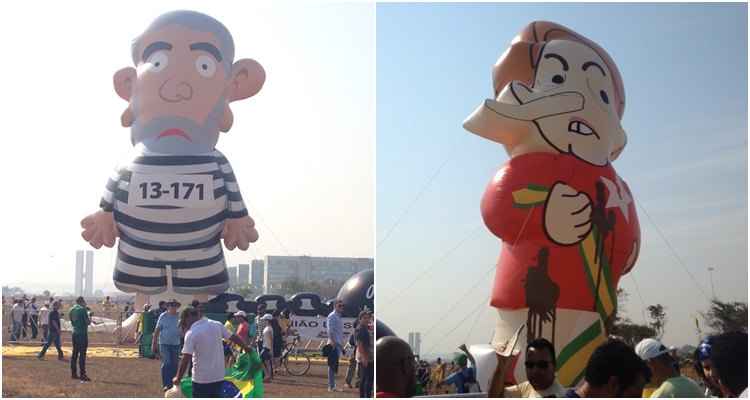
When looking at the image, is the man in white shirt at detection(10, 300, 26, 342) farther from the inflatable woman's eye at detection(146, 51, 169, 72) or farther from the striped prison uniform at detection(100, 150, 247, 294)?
the inflatable woman's eye at detection(146, 51, 169, 72)

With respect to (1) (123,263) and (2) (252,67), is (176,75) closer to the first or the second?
(2) (252,67)

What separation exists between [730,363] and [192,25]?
17.3 feet

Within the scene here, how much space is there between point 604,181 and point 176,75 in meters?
3.30

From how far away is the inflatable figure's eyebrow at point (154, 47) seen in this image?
22.9 ft

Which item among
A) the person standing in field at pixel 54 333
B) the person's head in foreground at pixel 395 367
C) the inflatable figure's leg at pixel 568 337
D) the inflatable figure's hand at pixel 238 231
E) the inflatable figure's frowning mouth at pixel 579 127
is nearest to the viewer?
the person's head in foreground at pixel 395 367

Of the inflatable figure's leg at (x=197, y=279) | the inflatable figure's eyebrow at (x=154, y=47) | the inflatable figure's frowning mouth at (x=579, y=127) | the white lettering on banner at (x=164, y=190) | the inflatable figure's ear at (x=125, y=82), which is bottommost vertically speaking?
the inflatable figure's leg at (x=197, y=279)

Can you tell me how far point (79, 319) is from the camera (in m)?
6.09

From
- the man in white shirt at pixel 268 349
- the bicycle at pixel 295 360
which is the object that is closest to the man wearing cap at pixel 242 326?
the man in white shirt at pixel 268 349

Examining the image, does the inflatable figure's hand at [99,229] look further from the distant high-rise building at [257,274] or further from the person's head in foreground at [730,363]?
the person's head in foreground at [730,363]

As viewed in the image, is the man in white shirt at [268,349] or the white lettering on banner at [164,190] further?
the white lettering on banner at [164,190]

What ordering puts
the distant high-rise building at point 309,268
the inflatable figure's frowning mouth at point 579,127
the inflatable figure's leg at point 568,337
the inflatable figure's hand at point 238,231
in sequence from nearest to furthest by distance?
the inflatable figure's leg at point 568,337 → the inflatable figure's frowning mouth at point 579,127 → the inflatable figure's hand at point 238,231 → the distant high-rise building at point 309,268

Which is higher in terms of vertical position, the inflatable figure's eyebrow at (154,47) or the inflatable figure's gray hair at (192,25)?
the inflatable figure's gray hair at (192,25)

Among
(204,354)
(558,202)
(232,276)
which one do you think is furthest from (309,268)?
(204,354)

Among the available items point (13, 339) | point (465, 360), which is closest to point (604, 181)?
point (465, 360)
